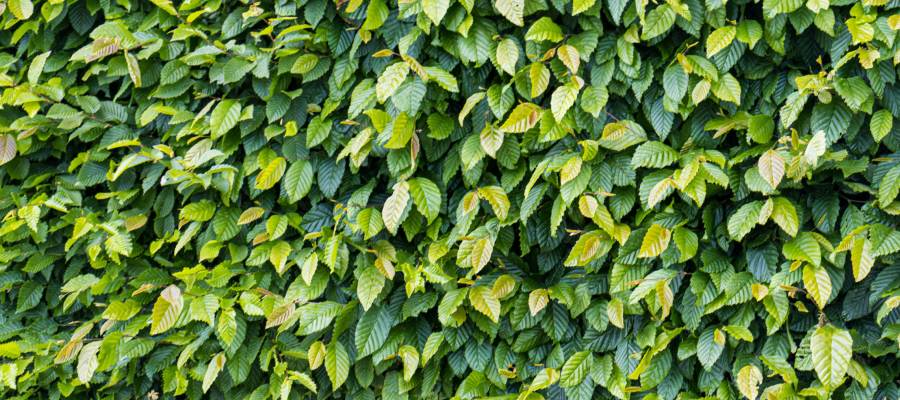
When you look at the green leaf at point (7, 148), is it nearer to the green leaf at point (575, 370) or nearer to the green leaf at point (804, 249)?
the green leaf at point (575, 370)

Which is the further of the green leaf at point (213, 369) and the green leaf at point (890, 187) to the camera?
the green leaf at point (213, 369)

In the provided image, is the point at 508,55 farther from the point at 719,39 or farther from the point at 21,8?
the point at 21,8

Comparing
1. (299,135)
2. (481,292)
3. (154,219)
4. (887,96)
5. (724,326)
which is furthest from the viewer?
(154,219)

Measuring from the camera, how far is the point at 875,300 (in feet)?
6.75

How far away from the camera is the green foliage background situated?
Answer: 6.87 feet

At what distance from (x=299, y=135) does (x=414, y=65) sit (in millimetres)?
524

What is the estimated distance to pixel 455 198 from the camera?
2.42 m

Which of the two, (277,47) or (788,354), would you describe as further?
(277,47)

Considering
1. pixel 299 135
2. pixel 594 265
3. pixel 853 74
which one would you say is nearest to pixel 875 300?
pixel 853 74

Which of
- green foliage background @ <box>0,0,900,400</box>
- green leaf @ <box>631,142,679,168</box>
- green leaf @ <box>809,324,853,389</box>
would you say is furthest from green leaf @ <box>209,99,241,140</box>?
green leaf @ <box>809,324,853,389</box>

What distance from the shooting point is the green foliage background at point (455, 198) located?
2094 mm

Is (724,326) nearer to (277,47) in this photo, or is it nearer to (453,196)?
(453,196)

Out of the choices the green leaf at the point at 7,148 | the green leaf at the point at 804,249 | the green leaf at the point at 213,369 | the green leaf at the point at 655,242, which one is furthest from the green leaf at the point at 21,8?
Result: the green leaf at the point at 804,249

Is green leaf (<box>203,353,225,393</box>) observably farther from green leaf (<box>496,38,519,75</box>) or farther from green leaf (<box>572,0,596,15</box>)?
green leaf (<box>572,0,596,15</box>)
